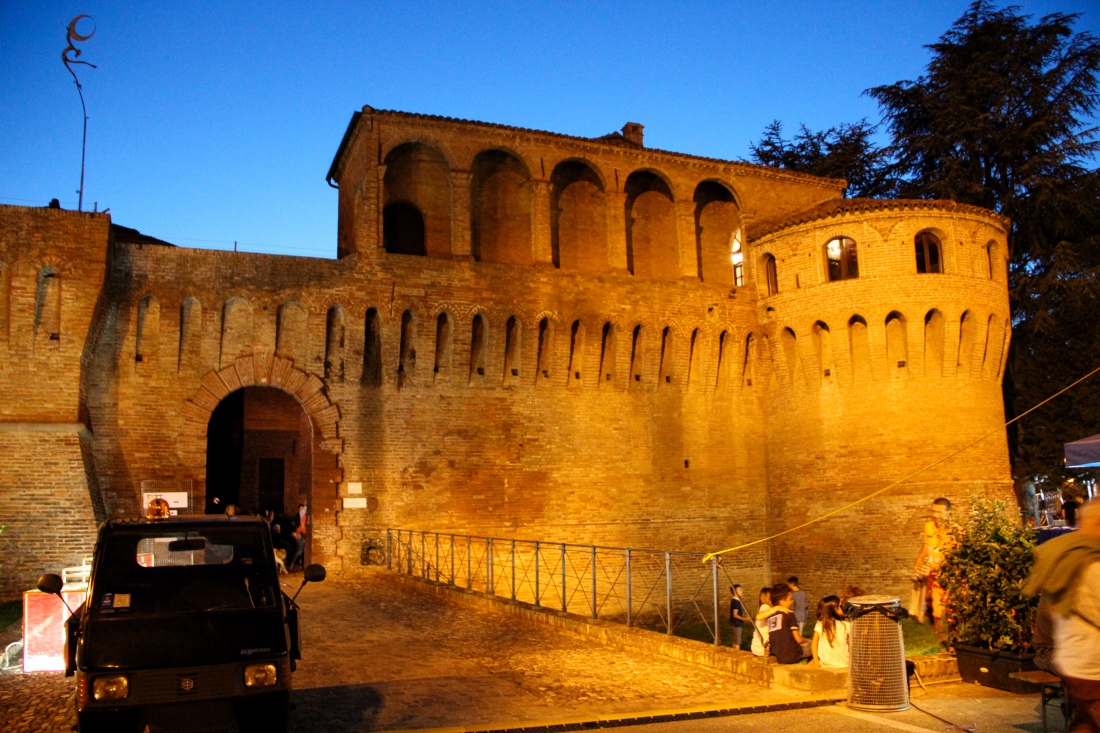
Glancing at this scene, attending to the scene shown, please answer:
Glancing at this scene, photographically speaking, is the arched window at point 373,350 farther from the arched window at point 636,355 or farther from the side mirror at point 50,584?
the side mirror at point 50,584

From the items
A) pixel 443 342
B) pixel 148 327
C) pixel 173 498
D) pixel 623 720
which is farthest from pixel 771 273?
pixel 623 720

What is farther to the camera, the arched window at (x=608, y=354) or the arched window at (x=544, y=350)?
the arched window at (x=608, y=354)

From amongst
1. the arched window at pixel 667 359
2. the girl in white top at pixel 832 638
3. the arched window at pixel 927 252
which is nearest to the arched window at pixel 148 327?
the arched window at pixel 667 359

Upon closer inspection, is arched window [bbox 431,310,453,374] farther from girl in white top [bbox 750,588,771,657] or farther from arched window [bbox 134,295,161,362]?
girl in white top [bbox 750,588,771,657]

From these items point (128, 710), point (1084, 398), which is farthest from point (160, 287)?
point (1084, 398)

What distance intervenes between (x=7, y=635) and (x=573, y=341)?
14.3 meters

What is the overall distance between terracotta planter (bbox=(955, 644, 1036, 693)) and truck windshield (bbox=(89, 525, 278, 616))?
630 cm

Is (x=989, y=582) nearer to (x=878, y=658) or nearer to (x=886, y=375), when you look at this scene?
(x=878, y=658)

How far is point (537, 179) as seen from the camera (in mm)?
24219

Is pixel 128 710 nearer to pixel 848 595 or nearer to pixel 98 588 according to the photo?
pixel 98 588

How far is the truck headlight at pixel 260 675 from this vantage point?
6074 mm

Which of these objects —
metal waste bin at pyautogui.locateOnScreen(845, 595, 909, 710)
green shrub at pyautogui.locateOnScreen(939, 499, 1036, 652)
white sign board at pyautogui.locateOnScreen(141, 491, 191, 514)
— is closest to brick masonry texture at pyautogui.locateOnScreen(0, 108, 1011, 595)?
white sign board at pyautogui.locateOnScreen(141, 491, 191, 514)

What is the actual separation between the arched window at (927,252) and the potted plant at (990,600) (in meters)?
15.4

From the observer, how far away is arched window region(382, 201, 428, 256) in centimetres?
2403
